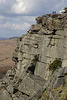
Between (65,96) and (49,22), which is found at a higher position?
(49,22)

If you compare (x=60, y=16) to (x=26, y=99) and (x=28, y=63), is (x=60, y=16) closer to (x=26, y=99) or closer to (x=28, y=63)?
(x=28, y=63)

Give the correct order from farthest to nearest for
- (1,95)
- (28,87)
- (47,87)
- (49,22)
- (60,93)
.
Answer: (49,22)
(1,95)
(28,87)
(47,87)
(60,93)

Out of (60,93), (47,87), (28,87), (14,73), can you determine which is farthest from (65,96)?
(14,73)

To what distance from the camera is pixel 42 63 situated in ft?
125

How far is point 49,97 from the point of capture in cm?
2580

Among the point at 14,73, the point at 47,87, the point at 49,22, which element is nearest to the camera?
the point at 47,87

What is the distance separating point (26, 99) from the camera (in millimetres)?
31078

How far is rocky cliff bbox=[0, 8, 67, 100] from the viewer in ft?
94.7

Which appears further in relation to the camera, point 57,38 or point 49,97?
point 57,38

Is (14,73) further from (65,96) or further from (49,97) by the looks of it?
(65,96)

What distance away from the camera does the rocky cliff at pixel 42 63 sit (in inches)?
1136

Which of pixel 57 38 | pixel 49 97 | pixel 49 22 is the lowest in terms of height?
pixel 49 97

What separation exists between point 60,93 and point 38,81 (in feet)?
32.6

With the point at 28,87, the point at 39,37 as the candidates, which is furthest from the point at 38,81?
the point at 39,37
